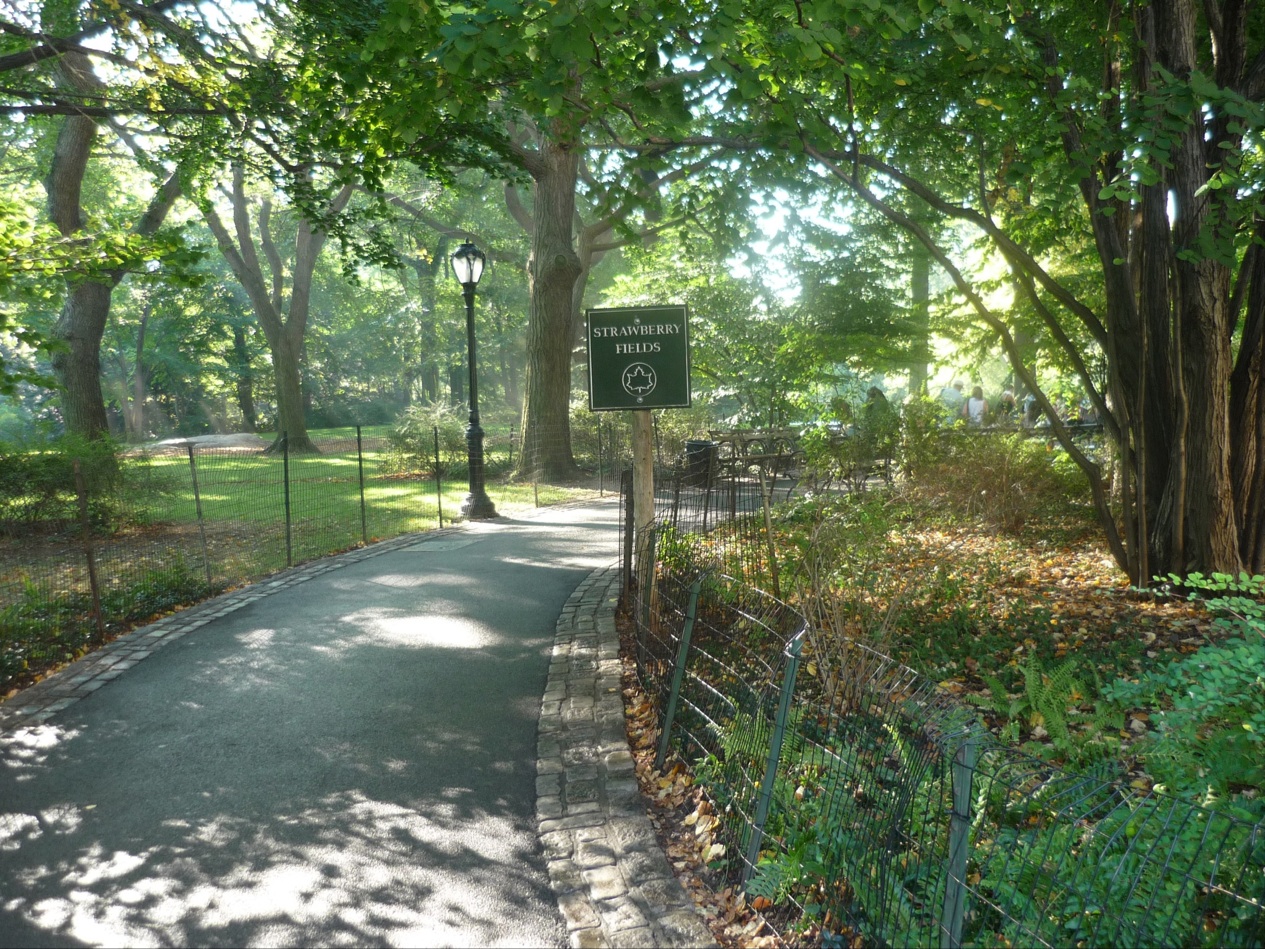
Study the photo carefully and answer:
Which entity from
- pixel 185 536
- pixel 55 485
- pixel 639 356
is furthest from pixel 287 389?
pixel 639 356

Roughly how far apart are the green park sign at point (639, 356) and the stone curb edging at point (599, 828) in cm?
224

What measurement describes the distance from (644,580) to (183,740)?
3.31 meters

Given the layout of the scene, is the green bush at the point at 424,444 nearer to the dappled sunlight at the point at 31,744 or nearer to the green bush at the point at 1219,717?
the dappled sunlight at the point at 31,744

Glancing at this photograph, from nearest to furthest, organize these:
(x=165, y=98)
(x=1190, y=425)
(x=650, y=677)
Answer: (x=650, y=677) → (x=1190, y=425) → (x=165, y=98)

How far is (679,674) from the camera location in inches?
194

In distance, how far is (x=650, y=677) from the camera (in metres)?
6.28

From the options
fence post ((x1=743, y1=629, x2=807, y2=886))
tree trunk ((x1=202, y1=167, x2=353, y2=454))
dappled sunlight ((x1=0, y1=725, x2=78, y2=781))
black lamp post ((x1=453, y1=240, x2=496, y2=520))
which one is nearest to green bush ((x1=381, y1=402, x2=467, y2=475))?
tree trunk ((x1=202, y1=167, x2=353, y2=454))

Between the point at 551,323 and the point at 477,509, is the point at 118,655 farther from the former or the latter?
the point at 551,323

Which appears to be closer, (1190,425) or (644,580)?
(644,580)

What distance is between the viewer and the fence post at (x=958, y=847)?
8.33 ft

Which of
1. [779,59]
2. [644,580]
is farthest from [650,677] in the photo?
[779,59]

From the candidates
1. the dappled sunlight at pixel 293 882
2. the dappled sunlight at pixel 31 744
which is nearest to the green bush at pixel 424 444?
the dappled sunlight at pixel 31 744

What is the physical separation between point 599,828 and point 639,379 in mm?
4161

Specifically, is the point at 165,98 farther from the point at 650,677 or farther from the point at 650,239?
the point at 650,239
